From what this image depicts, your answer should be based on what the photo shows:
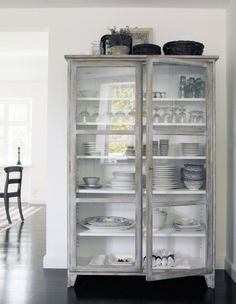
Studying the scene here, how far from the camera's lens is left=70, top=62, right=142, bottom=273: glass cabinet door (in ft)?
10.2

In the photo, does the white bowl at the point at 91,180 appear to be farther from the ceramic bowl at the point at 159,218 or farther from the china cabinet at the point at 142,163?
the ceramic bowl at the point at 159,218

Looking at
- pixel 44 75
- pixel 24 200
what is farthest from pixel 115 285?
pixel 44 75

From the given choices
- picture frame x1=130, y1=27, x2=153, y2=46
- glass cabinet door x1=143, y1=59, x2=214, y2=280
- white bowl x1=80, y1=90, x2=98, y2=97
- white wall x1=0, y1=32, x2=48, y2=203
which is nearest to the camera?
glass cabinet door x1=143, y1=59, x2=214, y2=280

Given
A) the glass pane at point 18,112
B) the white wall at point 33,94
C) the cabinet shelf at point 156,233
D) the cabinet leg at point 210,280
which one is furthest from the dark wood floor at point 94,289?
the glass pane at point 18,112

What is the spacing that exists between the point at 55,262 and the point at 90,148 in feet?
4.20

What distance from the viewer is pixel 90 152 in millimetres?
3252

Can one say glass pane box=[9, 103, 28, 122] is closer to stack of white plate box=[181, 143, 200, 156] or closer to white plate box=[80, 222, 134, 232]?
white plate box=[80, 222, 134, 232]

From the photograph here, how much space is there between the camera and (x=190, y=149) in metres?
3.25

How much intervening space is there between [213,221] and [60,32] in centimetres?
242

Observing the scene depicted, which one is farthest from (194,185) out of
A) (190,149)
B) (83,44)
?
(83,44)

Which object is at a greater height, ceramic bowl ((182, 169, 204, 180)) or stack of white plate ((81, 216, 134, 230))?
ceramic bowl ((182, 169, 204, 180))

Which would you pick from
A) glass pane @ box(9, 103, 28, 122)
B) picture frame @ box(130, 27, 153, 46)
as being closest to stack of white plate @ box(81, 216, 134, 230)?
picture frame @ box(130, 27, 153, 46)

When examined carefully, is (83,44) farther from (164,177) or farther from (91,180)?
(164,177)

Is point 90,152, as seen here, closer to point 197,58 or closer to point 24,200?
point 197,58
